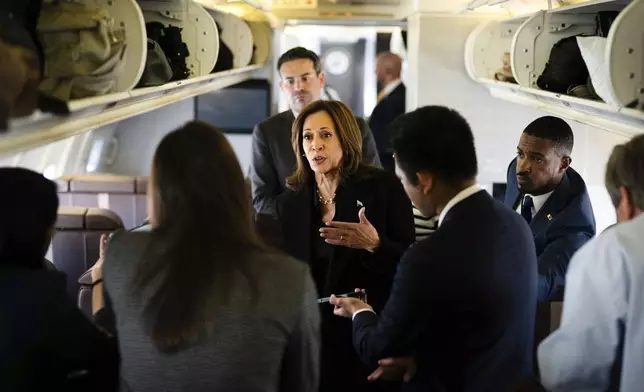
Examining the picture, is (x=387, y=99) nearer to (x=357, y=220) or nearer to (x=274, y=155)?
(x=274, y=155)

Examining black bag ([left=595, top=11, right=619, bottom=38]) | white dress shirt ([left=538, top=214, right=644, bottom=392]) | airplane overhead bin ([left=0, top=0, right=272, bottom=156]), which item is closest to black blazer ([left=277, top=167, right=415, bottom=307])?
airplane overhead bin ([left=0, top=0, right=272, bottom=156])

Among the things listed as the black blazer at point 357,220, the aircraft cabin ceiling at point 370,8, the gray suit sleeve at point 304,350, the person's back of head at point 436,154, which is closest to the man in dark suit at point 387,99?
the aircraft cabin ceiling at point 370,8

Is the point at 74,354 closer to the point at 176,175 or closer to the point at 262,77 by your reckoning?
the point at 176,175

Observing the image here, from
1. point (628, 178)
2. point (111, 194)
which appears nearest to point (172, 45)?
point (111, 194)

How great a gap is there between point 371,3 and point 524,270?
3733mm

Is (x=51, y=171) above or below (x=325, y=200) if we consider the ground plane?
below

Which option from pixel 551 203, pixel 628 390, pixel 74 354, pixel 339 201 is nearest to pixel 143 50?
pixel 339 201

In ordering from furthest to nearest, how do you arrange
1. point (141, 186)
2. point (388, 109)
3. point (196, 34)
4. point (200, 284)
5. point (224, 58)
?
1. point (388, 109)
2. point (141, 186)
3. point (224, 58)
4. point (196, 34)
5. point (200, 284)

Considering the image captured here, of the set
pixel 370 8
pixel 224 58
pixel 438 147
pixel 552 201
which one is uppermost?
pixel 370 8

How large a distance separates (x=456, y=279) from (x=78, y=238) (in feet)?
6.12

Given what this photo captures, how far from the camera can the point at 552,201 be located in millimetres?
2090

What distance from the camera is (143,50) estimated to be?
1.95 metres

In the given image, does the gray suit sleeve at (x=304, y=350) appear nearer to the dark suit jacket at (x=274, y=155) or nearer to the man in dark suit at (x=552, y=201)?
the man in dark suit at (x=552, y=201)

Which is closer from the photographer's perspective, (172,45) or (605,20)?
(605,20)
